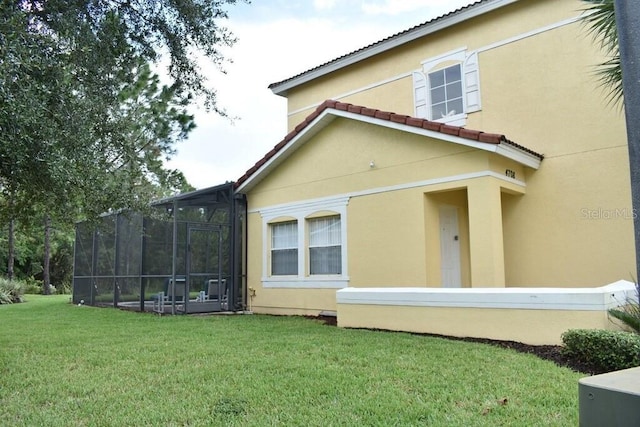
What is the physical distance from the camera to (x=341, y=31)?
1562 cm

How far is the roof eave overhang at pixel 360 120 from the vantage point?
990 cm

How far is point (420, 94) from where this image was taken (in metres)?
13.2

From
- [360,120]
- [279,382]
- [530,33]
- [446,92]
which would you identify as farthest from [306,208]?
[279,382]

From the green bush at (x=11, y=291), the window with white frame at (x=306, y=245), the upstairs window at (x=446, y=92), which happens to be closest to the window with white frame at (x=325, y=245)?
the window with white frame at (x=306, y=245)

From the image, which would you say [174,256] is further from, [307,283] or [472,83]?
[472,83]

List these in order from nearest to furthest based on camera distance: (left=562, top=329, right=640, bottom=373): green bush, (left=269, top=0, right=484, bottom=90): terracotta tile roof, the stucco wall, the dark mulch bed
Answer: (left=562, top=329, right=640, bottom=373): green bush, the dark mulch bed, the stucco wall, (left=269, top=0, right=484, bottom=90): terracotta tile roof

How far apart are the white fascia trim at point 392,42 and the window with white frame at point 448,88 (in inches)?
29.6

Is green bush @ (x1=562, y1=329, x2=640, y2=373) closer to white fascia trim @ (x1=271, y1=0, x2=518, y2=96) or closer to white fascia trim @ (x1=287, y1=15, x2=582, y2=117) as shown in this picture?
white fascia trim @ (x1=287, y1=15, x2=582, y2=117)

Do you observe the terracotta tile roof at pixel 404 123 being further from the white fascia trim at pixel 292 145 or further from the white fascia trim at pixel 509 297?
the white fascia trim at pixel 509 297

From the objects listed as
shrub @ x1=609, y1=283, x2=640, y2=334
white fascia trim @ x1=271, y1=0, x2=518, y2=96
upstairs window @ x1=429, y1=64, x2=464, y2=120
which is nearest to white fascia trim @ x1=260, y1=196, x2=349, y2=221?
upstairs window @ x1=429, y1=64, x2=464, y2=120

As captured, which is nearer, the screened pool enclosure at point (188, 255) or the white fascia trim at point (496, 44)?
the white fascia trim at point (496, 44)

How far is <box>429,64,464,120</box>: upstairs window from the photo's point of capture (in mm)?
12615

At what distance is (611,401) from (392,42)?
12768 mm

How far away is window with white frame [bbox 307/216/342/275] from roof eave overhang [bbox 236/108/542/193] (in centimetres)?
203
